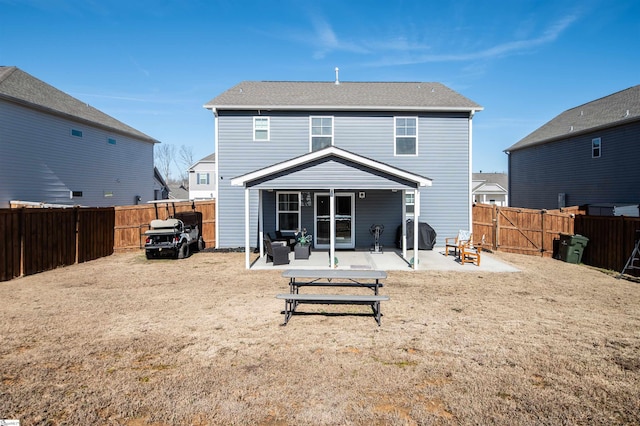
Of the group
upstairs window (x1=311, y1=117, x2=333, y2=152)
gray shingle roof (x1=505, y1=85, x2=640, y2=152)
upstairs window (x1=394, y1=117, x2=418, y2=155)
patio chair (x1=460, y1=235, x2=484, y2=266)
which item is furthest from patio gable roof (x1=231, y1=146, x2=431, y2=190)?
gray shingle roof (x1=505, y1=85, x2=640, y2=152)

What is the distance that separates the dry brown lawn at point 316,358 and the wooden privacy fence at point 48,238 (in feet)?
5.43

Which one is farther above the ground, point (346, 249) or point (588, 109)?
point (588, 109)

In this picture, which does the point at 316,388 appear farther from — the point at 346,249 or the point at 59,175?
the point at 59,175

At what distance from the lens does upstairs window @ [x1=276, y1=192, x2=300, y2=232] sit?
14656 millimetres

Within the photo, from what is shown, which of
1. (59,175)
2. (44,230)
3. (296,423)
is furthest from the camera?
(59,175)

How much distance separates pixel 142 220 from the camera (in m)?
15.7

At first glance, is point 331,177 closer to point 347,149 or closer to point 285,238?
point 285,238

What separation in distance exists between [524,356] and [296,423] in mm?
3295

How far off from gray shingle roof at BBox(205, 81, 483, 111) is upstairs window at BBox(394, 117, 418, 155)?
21.7 inches

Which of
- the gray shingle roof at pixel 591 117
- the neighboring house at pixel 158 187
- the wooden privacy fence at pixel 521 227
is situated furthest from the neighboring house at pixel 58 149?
the gray shingle roof at pixel 591 117

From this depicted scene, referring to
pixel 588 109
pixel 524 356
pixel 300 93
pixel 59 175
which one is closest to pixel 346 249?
pixel 300 93

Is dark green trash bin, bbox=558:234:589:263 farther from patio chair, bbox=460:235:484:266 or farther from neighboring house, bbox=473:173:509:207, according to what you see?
neighboring house, bbox=473:173:509:207

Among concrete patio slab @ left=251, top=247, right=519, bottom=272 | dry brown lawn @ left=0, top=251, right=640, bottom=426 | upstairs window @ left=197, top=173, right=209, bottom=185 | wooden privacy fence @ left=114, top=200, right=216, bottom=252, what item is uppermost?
upstairs window @ left=197, top=173, right=209, bottom=185

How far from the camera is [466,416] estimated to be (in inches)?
138
